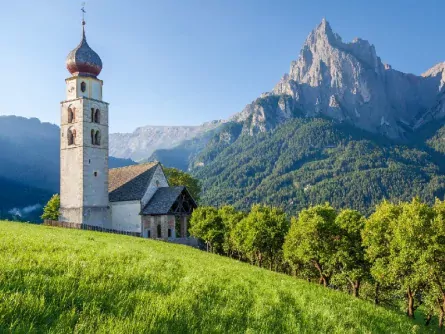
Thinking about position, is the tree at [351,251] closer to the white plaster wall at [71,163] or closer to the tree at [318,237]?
the tree at [318,237]

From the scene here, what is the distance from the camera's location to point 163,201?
56531 mm

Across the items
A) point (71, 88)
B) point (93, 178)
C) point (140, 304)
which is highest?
point (71, 88)

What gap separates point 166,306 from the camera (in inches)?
313

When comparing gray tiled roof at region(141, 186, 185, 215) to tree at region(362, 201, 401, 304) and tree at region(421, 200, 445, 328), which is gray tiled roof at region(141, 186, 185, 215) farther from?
tree at region(421, 200, 445, 328)

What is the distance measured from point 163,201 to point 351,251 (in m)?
27.7

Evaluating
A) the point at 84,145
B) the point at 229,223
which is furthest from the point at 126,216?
the point at 229,223

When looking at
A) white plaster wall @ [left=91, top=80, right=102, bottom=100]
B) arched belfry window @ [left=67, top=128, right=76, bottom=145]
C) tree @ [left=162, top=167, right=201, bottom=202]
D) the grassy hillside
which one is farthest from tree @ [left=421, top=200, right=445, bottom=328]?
tree @ [left=162, top=167, right=201, bottom=202]

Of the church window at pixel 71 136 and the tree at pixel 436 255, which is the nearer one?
the tree at pixel 436 255

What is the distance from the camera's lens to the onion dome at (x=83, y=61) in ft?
178

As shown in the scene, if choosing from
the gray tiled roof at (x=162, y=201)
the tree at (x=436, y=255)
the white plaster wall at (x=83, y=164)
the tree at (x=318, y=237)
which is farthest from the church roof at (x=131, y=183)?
the tree at (x=436, y=255)

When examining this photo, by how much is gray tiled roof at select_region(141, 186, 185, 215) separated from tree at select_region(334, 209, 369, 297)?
2449 cm

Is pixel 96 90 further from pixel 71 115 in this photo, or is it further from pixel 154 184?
pixel 154 184

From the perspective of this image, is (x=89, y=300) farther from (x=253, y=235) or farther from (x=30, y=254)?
(x=253, y=235)

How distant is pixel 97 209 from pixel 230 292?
1843 inches
